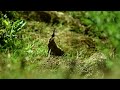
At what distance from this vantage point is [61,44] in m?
4.47

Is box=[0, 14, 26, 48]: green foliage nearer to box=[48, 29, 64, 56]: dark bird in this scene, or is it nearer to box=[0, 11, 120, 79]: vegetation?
box=[0, 11, 120, 79]: vegetation

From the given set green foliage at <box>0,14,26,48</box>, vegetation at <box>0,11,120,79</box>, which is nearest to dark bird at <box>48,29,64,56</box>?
vegetation at <box>0,11,120,79</box>

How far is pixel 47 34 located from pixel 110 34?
38.8 inches

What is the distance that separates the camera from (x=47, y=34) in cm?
467

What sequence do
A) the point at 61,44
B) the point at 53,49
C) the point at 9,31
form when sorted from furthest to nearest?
the point at 61,44 < the point at 9,31 < the point at 53,49

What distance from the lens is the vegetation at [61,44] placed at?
3.64 m

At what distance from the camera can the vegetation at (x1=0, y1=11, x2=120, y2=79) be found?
12.0 ft

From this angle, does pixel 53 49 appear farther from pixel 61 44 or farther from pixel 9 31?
pixel 9 31

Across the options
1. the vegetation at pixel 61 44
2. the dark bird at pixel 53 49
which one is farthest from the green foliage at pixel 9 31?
the dark bird at pixel 53 49

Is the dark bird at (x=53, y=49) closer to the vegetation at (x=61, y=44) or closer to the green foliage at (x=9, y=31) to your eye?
the vegetation at (x=61, y=44)

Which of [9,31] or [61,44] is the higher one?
[9,31]

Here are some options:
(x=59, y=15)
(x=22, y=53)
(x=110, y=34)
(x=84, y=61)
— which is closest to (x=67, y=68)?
(x=84, y=61)

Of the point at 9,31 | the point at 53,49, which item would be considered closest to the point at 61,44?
the point at 53,49
